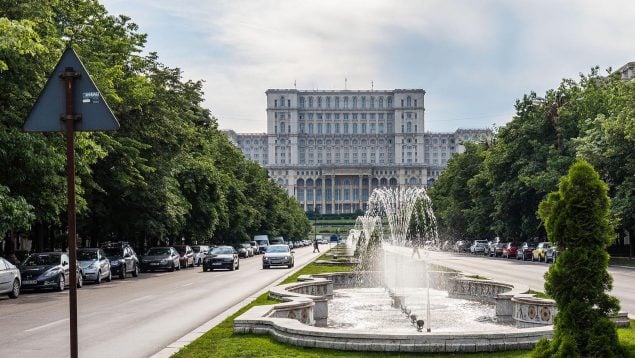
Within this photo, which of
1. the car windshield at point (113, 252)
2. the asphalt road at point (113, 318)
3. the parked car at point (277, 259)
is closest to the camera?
the asphalt road at point (113, 318)

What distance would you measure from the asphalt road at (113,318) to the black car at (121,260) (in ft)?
29.3

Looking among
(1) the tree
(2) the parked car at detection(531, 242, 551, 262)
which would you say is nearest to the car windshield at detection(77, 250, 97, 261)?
(1) the tree

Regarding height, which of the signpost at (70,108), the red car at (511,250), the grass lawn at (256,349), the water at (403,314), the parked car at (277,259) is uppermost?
the signpost at (70,108)

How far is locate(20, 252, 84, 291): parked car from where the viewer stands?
2872cm

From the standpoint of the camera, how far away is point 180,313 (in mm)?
19172

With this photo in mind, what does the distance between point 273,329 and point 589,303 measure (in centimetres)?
645

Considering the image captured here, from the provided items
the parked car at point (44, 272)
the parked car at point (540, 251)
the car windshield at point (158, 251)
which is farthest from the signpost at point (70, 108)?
the parked car at point (540, 251)

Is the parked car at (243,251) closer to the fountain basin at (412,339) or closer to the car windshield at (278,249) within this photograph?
the car windshield at (278,249)

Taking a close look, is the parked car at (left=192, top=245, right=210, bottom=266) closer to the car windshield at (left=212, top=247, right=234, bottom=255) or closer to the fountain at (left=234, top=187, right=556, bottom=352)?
the car windshield at (left=212, top=247, right=234, bottom=255)

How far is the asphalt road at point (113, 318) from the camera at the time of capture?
1315 centimetres

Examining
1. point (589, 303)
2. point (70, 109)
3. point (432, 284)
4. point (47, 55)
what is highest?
point (47, 55)

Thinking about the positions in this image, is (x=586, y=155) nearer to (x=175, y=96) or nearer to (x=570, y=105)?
(x=570, y=105)

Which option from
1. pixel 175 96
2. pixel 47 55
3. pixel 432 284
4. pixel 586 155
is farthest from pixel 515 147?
pixel 47 55

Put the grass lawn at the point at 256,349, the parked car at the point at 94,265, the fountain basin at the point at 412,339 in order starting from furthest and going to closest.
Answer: the parked car at the point at 94,265, the fountain basin at the point at 412,339, the grass lawn at the point at 256,349
